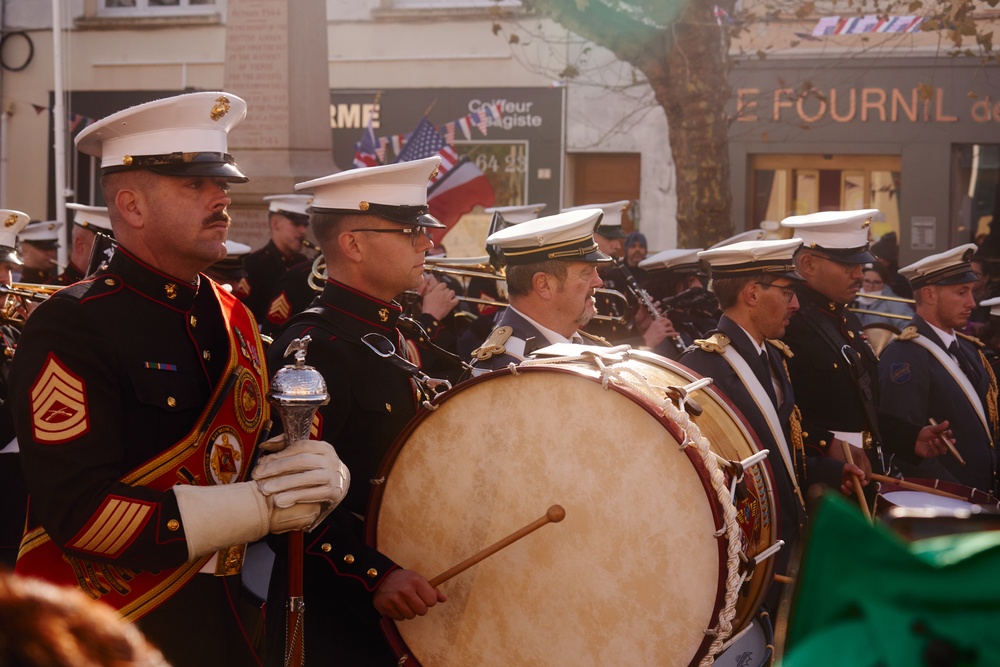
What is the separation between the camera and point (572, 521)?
10.4 feet

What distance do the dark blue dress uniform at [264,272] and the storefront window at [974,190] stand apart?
1057 cm

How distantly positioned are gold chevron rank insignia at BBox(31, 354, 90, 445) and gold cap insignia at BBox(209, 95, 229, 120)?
2.68 feet

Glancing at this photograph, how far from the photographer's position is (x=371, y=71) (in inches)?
736

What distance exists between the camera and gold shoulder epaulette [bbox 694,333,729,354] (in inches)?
191

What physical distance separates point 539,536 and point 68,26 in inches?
767

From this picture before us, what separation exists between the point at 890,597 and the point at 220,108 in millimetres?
2336

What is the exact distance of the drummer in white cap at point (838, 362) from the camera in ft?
18.6

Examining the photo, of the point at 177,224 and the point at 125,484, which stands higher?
the point at 177,224

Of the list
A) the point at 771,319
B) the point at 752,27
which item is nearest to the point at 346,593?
the point at 771,319

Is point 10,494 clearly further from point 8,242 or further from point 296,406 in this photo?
point 296,406

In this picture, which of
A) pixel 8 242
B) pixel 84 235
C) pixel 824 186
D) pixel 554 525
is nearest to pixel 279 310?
pixel 84 235

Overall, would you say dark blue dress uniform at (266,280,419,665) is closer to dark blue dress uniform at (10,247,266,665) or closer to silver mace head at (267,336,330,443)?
dark blue dress uniform at (10,247,266,665)

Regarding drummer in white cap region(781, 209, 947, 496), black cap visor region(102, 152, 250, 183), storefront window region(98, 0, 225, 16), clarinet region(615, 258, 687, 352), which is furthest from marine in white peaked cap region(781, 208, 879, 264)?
storefront window region(98, 0, 225, 16)

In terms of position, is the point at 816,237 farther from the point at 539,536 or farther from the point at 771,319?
the point at 539,536
